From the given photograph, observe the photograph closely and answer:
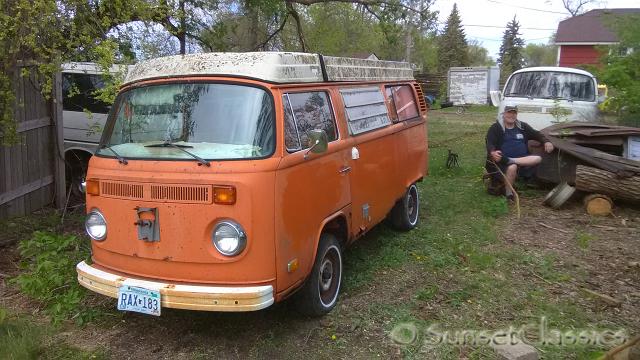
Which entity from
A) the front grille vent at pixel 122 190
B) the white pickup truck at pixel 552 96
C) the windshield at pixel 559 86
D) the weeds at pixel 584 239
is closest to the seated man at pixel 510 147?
the weeds at pixel 584 239

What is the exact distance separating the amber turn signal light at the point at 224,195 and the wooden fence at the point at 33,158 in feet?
12.5

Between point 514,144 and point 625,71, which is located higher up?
point 625,71

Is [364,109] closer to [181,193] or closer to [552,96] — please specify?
[181,193]

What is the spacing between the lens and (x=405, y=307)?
464 centimetres

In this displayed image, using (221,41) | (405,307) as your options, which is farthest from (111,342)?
(221,41)

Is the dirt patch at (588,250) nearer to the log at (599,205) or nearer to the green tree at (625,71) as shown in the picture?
the log at (599,205)

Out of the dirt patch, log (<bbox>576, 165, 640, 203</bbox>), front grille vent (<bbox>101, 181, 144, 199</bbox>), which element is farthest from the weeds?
front grille vent (<bbox>101, 181, 144, 199</bbox>)

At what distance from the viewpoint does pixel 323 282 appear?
4.54m

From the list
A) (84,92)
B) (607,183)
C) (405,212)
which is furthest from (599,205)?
(84,92)

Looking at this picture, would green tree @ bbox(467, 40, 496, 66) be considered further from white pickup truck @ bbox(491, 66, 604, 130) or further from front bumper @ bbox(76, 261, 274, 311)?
front bumper @ bbox(76, 261, 274, 311)

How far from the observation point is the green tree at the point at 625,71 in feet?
34.0

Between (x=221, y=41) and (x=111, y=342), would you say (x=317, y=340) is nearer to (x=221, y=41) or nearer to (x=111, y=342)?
(x=111, y=342)

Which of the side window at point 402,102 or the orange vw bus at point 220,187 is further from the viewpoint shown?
the side window at point 402,102

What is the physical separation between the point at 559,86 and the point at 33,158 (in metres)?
9.36
